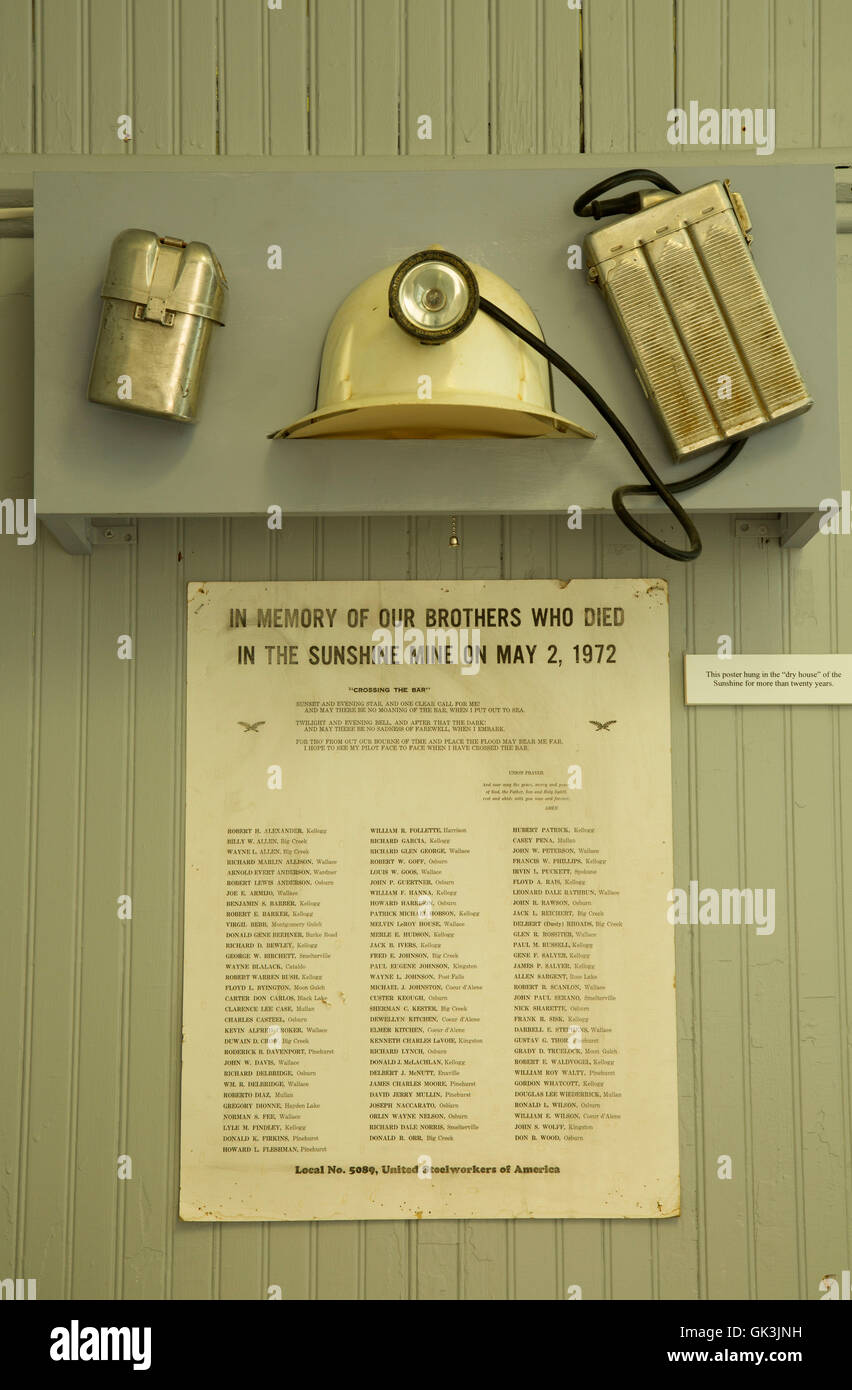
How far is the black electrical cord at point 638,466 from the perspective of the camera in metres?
1.22

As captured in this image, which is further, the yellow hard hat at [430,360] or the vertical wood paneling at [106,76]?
the vertical wood paneling at [106,76]

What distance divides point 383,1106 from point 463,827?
15.0 inches

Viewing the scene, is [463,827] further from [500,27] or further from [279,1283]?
[500,27]

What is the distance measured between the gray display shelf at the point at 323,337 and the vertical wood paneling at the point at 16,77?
0.28 metres

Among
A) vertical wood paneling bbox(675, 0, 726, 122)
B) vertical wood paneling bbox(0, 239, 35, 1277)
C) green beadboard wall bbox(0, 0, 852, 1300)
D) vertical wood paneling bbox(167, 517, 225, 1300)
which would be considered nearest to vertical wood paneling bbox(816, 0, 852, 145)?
green beadboard wall bbox(0, 0, 852, 1300)

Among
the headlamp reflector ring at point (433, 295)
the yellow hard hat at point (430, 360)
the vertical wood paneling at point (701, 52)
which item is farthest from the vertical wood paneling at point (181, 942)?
the vertical wood paneling at point (701, 52)

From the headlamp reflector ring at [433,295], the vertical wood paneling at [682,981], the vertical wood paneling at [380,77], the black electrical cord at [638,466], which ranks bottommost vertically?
the vertical wood paneling at [682,981]

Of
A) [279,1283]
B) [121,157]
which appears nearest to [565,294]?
[121,157]

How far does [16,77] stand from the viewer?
1.52 m

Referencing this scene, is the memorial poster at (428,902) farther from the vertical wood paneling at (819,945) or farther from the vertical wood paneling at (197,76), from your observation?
the vertical wood paneling at (197,76)

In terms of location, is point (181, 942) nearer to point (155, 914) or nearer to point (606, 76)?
point (155, 914)

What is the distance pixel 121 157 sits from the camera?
1.50 metres

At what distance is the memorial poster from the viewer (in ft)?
4.58

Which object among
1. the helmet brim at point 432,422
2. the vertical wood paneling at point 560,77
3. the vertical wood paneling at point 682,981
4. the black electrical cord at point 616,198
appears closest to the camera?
the helmet brim at point 432,422
